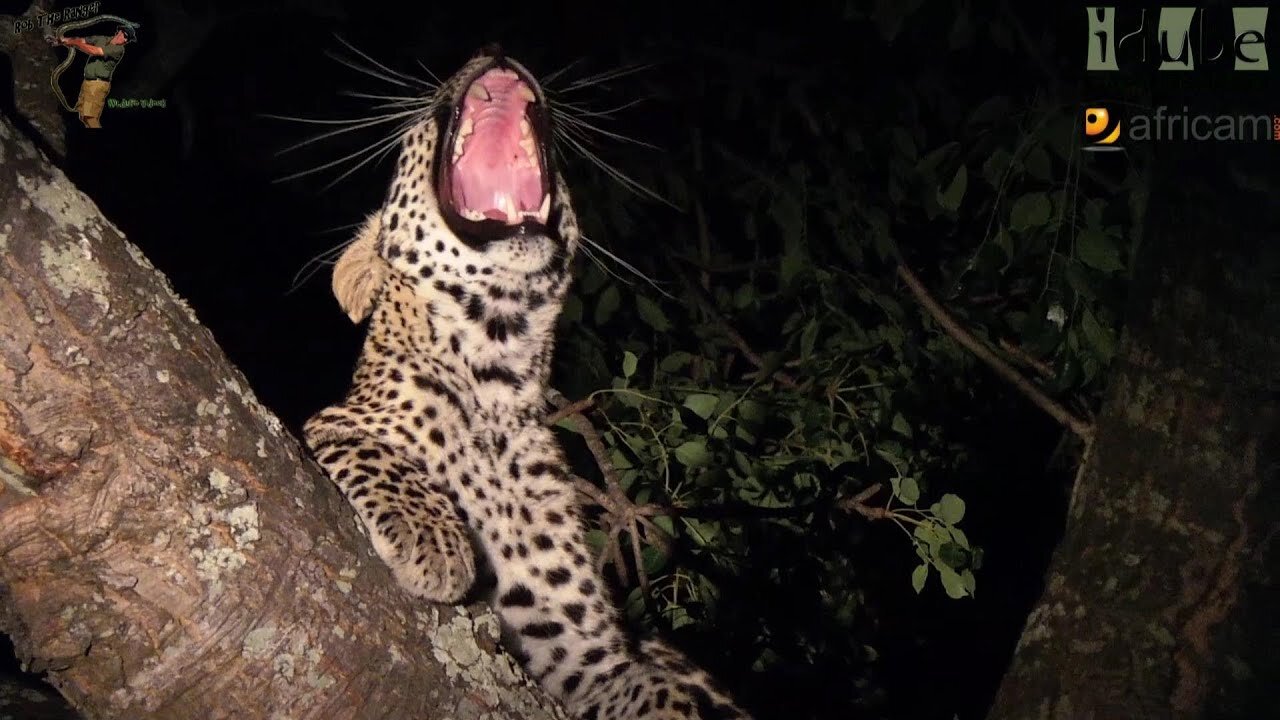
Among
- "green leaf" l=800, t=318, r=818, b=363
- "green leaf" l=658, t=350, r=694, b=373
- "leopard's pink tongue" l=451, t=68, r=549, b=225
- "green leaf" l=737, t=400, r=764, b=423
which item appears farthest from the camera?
"green leaf" l=658, t=350, r=694, b=373

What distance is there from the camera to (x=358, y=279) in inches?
122

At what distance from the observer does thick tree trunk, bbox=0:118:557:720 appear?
5.08 ft

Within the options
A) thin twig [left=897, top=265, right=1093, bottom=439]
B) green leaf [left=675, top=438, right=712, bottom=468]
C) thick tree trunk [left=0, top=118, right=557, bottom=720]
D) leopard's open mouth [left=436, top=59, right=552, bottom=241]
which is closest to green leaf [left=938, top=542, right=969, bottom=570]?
thin twig [left=897, top=265, right=1093, bottom=439]

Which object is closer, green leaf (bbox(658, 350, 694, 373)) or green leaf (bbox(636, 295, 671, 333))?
green leaf (bbox(636, 295, 671, 333))

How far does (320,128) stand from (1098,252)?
3.21m

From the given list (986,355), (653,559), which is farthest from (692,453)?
(986,355)

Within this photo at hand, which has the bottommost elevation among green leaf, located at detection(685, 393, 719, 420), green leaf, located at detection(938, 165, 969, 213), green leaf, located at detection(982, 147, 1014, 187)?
green leaf, located at detection(685, 393, 719, 420)

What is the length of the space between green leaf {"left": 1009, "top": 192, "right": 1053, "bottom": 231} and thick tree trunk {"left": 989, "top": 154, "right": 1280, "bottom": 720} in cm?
140

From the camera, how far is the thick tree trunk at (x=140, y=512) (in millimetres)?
1547

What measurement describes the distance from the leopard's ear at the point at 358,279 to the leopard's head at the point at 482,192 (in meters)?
Answer: 0.04

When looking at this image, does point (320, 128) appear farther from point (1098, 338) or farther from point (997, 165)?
point (1098, 338)

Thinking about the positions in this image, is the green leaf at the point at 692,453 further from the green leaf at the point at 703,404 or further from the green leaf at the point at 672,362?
the green leaf at the point at 672,362

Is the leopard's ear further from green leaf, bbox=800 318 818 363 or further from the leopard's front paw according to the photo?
green leaf, bbox=800 318 818 363

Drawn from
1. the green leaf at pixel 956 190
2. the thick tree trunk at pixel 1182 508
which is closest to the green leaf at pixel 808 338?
the green leaf at pixel 956 190
